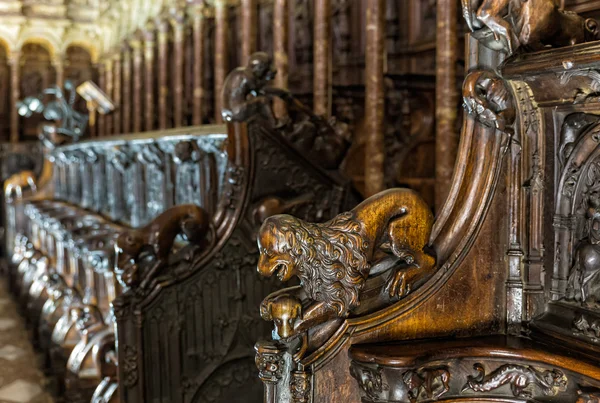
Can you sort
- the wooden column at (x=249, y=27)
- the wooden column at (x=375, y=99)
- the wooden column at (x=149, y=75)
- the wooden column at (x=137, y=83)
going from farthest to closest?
the wooden column at (x=137, y=83), the wooden column at (x=149, y=75), the wooden column at (x=249, y=27), the wooden column at (x=375, y=99)

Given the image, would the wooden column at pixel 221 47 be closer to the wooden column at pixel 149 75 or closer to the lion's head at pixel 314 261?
the wooden column at pixel 149 75

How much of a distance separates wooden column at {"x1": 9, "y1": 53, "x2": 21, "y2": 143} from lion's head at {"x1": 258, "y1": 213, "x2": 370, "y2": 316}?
1257cm

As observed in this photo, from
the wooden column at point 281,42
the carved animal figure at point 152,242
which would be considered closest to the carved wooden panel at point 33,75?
the wooden column at point 281,42

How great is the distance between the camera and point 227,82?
3227 mm

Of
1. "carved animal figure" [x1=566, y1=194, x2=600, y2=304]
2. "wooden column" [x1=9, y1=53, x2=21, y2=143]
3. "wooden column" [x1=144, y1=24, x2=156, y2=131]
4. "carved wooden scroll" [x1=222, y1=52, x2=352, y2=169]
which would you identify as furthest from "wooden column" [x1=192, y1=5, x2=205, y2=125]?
"carved animal figure" [x1=566, y1=194, x2=600, y2=304]

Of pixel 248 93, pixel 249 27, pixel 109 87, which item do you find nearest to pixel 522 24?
A: pixel 248 93

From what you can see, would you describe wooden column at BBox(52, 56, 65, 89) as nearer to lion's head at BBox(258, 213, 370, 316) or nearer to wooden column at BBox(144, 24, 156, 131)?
wooden column at BBox(144, 24, 156, 131)

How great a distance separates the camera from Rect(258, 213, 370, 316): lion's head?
1454 millimetres

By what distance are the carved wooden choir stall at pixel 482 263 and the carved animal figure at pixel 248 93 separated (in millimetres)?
A: 1624

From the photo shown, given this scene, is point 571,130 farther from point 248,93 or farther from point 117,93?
point 117,93

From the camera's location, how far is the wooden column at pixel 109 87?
41.1 ft

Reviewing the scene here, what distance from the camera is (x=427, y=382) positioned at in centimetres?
143

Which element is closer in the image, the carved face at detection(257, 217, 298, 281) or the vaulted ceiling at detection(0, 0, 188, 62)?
the carved face at detection(257, 217, 298, 281)

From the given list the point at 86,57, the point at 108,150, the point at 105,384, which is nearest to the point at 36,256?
the point at 108,150
